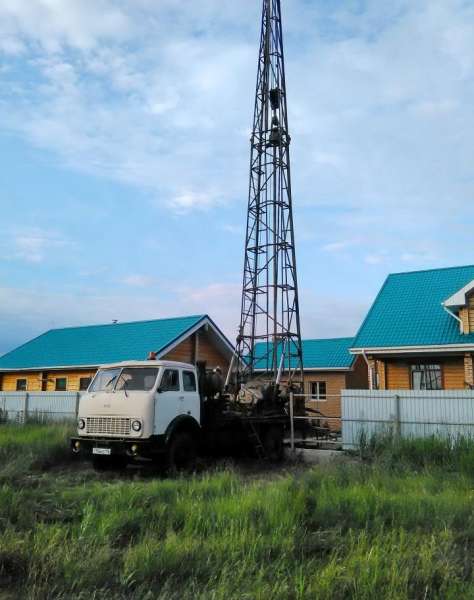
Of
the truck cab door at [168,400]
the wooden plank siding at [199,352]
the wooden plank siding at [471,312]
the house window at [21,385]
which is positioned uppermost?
the wooden plank siding at [471,312]

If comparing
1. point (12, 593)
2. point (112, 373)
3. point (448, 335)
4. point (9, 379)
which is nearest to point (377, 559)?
point (12, 593)

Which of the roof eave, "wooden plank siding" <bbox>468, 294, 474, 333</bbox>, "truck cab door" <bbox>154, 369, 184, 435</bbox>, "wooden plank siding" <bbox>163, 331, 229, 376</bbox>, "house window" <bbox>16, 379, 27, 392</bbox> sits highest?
"wooden plank siding" <bbox>468, 294, 474, 333</bbox>

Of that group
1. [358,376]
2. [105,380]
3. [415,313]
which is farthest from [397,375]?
[105,380]

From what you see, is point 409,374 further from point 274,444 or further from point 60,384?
point 60,384

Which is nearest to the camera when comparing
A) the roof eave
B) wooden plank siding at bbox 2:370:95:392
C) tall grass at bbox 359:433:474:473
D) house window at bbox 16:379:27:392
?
tall grass at bbox 359:433:474:473

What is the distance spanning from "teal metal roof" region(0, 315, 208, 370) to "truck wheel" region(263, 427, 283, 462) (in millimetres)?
9239

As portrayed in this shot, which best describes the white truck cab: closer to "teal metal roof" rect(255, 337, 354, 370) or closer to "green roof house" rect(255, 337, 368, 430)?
"green roof house" rect(255, 337, 368, 430)

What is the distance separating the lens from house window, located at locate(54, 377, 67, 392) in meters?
26.2

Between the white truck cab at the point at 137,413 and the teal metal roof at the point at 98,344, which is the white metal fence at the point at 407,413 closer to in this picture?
the white truck cab at the point at 137,413

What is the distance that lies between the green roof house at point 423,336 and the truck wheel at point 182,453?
869 centimetres

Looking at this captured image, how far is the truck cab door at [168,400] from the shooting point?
37.0 ft

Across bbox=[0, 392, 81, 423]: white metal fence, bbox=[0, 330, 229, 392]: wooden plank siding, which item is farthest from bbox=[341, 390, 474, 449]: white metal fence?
bbox=[0, 330, 229, 392]: wooden plank siding

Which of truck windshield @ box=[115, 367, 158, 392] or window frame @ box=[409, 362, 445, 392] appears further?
window frame @ box=[409, 362, 445, 392]

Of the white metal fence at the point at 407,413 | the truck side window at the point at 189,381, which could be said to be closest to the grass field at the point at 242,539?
the truck side window at the point at 189,381
